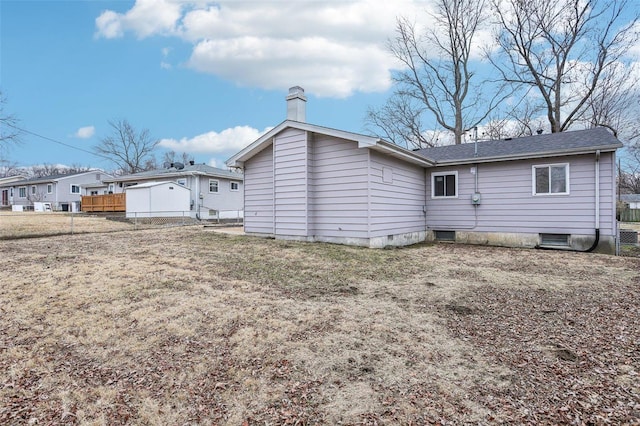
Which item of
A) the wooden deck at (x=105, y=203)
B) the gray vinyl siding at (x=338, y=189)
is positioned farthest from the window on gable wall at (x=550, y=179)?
the wooden deck at (x=105, y=203)

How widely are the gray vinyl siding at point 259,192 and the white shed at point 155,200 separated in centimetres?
928

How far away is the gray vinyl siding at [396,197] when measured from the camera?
30.9ft

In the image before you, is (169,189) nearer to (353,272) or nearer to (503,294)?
(353,272)

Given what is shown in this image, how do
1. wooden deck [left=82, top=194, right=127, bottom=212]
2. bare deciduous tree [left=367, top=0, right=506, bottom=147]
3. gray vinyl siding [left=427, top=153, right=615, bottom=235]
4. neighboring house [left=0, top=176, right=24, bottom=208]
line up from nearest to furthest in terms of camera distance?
gray vinyl siding [left=427, top=153, right=615, bottom=235]
bare deciduous tree [left=367, top=0, right=506, bottom=147]
wooden deck [left=82, top=194, right=127, bottom=212]
neighboring house [left=0, top=176, right=24, bottom=208]

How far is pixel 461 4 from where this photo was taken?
20656mm

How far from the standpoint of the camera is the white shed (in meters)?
18.9

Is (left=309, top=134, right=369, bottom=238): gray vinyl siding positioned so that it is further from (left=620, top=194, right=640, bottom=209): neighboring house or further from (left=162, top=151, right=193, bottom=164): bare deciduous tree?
(left=620, top=194, right=640, bottom=209): neighboring house

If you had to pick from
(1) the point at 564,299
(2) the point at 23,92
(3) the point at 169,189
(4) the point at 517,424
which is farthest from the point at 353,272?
(2) the point at 23,92

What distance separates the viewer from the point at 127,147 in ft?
135

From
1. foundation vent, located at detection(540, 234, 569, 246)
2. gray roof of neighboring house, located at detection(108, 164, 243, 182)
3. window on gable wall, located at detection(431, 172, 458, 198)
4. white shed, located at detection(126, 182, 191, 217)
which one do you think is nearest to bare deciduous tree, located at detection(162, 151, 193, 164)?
gray roof of neighboring house, located at detection(108, 164, 243, 182)

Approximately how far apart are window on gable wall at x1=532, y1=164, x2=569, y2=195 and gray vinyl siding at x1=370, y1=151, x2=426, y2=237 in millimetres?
3549

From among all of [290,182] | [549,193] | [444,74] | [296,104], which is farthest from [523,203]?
[444,74]

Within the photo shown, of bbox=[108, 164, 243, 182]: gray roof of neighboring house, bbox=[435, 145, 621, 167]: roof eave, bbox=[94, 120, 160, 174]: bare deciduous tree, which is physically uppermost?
bbox=[94, 120, 160, 174]: bare deciduous tree

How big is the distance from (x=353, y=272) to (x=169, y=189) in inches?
646
